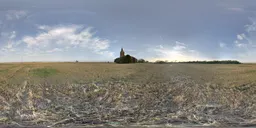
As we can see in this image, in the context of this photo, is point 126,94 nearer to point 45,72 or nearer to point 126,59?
point 126,59

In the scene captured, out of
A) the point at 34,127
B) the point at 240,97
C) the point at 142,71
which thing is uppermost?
the point at 142,71

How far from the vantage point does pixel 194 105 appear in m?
2.63

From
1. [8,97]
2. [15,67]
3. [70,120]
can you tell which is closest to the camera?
[70,120]

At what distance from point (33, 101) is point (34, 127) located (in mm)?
818

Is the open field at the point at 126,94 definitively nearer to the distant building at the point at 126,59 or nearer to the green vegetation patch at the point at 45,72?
the green vegetation patch at the point at 45,72

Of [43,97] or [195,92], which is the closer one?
[43,97]

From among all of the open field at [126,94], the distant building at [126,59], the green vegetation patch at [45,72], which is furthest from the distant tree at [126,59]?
the green vegetation patch at [45,72]

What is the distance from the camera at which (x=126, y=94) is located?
2.99 meters

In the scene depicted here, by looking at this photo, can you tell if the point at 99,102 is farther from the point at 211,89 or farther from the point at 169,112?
the point at 211,89

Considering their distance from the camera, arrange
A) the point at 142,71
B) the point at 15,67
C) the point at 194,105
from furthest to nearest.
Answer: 1. the point at 142,71
2. the point at 15,67
3. the point at 194,105

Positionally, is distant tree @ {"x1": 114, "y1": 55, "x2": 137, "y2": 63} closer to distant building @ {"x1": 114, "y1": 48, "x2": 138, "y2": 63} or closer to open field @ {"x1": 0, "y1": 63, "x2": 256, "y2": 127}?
distant building @ {"x1": 114, "y1": 48, "x2": 138, "y2": 63}

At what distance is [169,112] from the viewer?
2.40 m

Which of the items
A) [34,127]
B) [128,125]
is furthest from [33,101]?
[128,125]

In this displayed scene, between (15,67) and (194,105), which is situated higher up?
(15,67)
